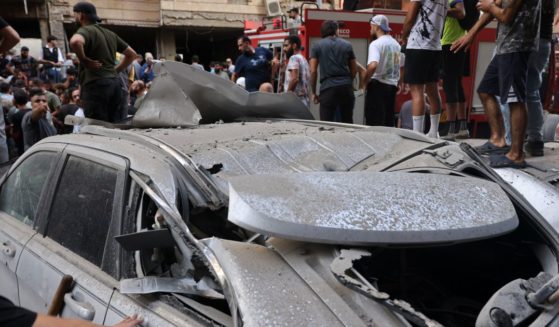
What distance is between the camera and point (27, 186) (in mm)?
2752

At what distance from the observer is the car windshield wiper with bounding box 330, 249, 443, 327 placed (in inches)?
53.1

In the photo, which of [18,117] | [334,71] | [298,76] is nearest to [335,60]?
[334,71]

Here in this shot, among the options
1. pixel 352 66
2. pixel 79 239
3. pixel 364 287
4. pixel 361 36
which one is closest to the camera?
pixel 364 287

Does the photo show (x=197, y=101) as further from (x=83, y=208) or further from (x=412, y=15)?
(x=412, y=15)

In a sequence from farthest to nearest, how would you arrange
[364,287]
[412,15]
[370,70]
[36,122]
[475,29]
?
[36,122] → [370,70] → [412,15] → [475,29] → [364,287]

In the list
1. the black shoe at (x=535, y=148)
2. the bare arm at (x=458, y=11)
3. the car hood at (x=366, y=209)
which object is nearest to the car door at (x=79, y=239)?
the car hood at (x=366, y=209)

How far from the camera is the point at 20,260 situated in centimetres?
245

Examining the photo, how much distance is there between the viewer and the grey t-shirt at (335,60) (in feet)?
18.3

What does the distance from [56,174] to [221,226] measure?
1.01 metres

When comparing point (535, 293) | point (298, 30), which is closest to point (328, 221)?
point (535, 293)

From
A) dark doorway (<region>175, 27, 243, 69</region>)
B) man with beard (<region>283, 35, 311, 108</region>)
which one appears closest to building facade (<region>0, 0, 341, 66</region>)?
dark doorway (<region>175, 27, 243, 69</region>)

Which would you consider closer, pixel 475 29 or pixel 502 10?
pixel 502 10

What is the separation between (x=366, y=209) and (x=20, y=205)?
212 centimetres

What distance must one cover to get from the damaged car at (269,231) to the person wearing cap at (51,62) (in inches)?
444
